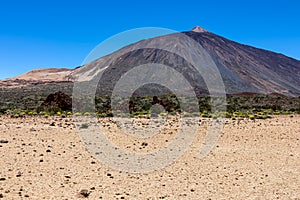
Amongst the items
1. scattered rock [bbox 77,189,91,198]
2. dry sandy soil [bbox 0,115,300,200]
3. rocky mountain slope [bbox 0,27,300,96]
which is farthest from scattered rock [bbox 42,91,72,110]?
rocky mountain slope [bbox 0,27,300,96]

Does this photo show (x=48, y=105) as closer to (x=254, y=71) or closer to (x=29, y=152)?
(x=29, y=152)

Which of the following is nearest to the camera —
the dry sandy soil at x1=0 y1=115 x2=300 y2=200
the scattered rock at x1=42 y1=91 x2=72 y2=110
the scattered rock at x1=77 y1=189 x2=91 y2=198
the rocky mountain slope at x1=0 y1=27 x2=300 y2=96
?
the scattered rock at x1=77 y1=189 x2=91 y2=198

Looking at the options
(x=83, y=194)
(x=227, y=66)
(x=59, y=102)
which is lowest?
(x=83, y=194)

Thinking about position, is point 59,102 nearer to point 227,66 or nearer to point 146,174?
point 146,174

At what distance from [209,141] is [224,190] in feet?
14.4

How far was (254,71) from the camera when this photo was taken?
9600 centimetres

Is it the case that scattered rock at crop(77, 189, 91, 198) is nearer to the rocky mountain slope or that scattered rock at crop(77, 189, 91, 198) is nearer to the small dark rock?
the small dark rock

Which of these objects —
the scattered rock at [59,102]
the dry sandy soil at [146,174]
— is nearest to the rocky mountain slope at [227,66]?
the scattered rock at [59,102]

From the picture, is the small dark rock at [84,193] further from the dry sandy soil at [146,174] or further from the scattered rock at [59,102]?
the scattered rock at [59,102]

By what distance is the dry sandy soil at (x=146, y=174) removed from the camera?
596 centimetres

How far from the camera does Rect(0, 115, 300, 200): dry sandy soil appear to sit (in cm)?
596

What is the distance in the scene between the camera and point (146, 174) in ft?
23.0

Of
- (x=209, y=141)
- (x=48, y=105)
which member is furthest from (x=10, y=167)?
(x=48, y=105)

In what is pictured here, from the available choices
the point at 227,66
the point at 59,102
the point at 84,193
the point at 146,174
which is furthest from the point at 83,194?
the point at 227,66
